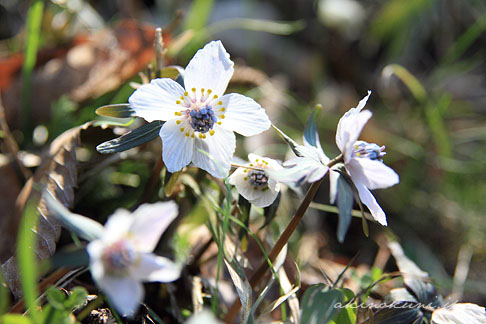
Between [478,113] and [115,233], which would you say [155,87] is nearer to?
[115,233]

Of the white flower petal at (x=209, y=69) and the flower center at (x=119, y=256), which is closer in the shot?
the flower center at (x=119, y=256)

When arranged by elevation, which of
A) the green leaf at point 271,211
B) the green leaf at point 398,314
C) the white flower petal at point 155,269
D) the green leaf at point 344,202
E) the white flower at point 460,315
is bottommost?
Answer: the green leaf at point 398,314

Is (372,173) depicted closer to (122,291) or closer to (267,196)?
(267,196)

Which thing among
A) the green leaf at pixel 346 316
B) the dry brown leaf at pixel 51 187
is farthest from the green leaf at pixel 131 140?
the green leaf at pixel 346 316

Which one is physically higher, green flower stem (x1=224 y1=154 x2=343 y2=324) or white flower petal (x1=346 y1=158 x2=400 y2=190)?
white flower petal (x1=346 y1=158 x2=400 y2=190)

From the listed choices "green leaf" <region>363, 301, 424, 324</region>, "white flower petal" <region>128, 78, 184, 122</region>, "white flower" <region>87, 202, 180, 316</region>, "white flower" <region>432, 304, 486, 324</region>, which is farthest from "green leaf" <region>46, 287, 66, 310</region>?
"white flower" <region>432, 304, 486, 324</region>

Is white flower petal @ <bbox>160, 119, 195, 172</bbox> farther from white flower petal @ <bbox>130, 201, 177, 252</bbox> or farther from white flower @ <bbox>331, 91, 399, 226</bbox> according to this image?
white flower @ <bbox>331, 91, 399, 226</bbox>

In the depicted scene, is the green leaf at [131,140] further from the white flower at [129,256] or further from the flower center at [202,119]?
the white flower at [129,256]

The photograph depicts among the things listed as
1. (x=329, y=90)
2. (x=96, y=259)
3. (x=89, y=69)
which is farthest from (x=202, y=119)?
A: (x=329, y=90)
